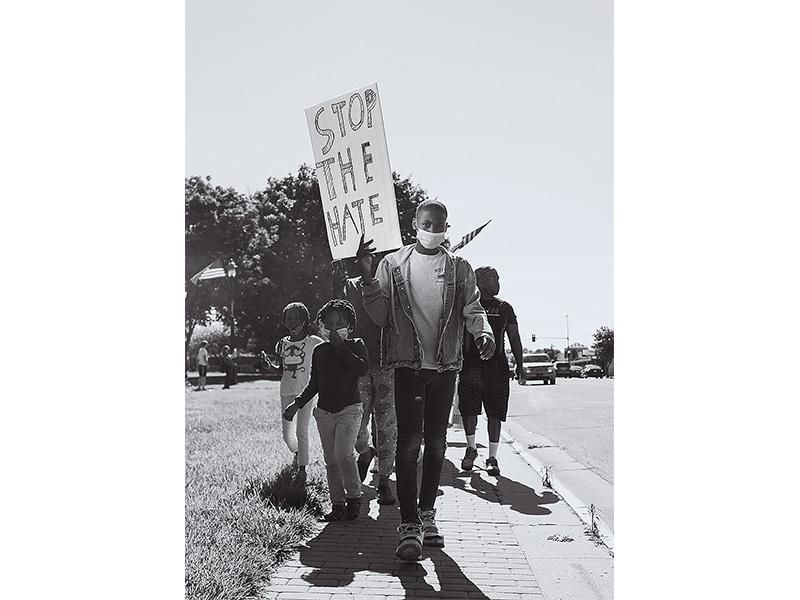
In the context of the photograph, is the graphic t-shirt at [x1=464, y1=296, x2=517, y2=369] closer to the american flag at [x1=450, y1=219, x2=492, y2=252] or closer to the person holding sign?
the american flag at [x1=450, y1=219, x2=492, y2=252]

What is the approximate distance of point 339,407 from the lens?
17.0 feet

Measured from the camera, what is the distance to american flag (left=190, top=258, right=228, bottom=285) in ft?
57.4

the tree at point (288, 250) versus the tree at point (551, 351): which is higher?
the tree at point (288, 250)

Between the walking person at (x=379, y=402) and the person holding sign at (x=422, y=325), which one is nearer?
the person holding sign at (x=422, y=325)

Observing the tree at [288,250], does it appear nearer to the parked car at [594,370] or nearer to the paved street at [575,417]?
the parked car at [594,370]

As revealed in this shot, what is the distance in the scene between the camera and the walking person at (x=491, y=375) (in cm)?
651

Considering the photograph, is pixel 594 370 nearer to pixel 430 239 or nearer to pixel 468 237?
pixel 468 237

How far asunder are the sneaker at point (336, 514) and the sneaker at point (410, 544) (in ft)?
3.16

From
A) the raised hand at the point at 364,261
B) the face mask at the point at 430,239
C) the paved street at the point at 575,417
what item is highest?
the face mask at the point at 430,239

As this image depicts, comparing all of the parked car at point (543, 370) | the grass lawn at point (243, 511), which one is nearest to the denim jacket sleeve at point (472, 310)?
the grass lawn at point (243, 511)

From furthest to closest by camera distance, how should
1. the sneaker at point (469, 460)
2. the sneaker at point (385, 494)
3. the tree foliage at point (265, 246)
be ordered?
the tree foliage at point (265, 246)
the sneaker at point (469, 460)
the sneaker at point (385, 494)
